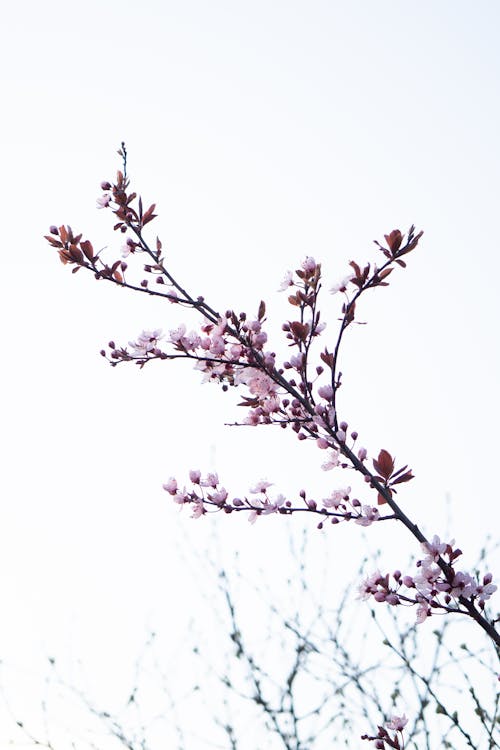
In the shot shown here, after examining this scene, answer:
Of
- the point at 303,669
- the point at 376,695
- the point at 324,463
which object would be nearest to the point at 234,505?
the point at 324,463

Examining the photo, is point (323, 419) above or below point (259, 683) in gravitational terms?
below

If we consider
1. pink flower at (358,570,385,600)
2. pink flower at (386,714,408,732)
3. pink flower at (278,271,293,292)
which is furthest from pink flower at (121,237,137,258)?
pink flower at (386,714,408,732)

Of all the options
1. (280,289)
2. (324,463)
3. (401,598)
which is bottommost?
(401,598)

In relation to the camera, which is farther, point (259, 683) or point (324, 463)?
point (259, 683)

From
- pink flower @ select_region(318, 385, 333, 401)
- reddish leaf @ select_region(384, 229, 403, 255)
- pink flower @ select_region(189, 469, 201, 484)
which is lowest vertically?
pink flower @ select_region(189, 469, 201, 484)

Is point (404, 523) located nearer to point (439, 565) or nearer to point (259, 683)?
point (439, 565)

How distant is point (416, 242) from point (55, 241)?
1426mm

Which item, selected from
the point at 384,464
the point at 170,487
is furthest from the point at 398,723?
the point at 170,487

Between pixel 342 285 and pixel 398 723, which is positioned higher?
pixel 342 285

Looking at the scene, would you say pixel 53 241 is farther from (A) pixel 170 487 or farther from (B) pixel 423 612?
(B) pixel 423 612

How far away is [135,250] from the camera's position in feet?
10.2

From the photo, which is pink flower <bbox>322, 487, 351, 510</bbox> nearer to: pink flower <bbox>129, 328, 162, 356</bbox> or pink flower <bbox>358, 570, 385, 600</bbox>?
pink flower <bbox>358, 570, 385, 600</bbox>

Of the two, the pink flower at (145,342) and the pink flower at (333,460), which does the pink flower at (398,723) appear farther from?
the pink flower at (145,342)

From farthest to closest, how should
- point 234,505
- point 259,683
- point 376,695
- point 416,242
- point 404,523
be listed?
1. point 259,683
2. point 376,695
3. point 234,505
4. point 416,242
5. point 404,523
